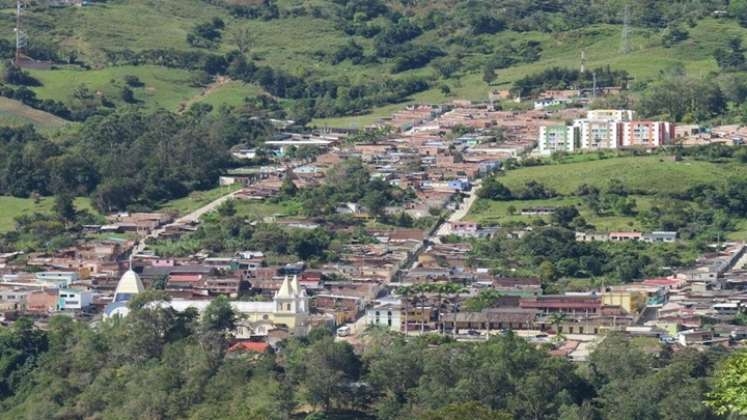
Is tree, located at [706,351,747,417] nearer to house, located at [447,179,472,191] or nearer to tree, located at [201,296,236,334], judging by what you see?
tree, located at [201,296,236,334]

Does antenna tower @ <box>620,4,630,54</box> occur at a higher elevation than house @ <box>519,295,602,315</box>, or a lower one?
higher

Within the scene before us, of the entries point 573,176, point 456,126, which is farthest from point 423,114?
point 573,176

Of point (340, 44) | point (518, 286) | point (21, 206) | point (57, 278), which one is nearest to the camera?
point (518, 286)

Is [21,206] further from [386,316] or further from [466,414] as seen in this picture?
[466,414]

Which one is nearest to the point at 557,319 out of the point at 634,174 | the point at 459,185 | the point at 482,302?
the point at 482,302

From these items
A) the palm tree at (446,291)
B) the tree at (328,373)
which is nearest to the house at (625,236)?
the palm tree at (446,291)

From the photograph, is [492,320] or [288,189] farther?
[288,189]

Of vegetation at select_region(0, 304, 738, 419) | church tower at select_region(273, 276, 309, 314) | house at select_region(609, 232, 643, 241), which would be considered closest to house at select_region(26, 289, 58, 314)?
church tower at select_region(273, 276, 309, 314)

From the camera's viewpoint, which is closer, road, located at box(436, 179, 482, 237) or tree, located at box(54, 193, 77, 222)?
road, located at box(436, 179, 482, 237)
